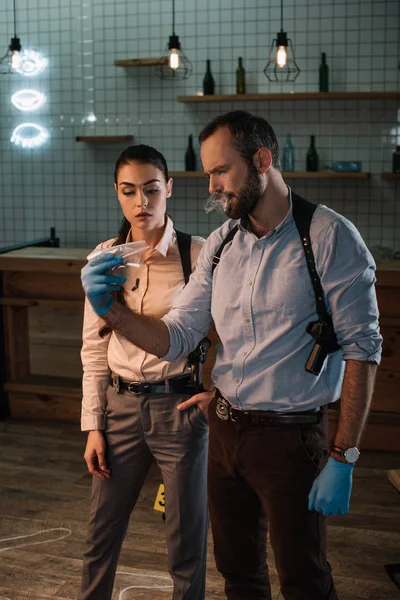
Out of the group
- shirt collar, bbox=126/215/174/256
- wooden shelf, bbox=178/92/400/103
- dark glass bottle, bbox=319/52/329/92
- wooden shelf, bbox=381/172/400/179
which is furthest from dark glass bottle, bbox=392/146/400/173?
shirt collar, bbox=126/215/174/256

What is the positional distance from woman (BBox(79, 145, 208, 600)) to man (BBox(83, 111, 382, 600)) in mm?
266

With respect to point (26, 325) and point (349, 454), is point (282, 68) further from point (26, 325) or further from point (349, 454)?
point (349, 454)

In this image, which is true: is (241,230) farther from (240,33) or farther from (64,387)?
(240,33)

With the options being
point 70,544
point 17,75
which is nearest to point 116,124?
point 17,75

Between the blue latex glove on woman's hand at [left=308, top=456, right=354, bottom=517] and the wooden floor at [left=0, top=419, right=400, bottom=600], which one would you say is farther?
the wooden floor at [left=0, top=419, right=400, bottom=600]

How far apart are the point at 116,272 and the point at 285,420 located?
585 millimetres

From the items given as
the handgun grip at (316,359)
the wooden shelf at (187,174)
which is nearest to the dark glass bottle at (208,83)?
the wooden shelf at (187,174)

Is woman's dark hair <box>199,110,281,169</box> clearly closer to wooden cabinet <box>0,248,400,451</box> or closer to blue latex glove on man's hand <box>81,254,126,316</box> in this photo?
blue latex glove on man's hand <box>81,254,126,316</box>

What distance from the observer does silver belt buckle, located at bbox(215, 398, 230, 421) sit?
182 cm

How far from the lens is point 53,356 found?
4945 millimetres

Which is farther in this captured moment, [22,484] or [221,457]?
[22,484]

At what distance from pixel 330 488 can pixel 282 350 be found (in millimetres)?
335

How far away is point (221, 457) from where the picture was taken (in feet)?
6.05

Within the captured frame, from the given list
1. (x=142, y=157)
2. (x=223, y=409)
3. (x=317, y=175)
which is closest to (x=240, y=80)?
(x=317, y=175)
